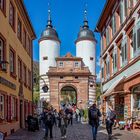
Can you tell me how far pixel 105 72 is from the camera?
3806cm

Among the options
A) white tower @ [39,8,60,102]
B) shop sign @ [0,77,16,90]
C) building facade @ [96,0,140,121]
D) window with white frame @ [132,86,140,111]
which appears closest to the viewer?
shop sign @ [0,77,16,90]

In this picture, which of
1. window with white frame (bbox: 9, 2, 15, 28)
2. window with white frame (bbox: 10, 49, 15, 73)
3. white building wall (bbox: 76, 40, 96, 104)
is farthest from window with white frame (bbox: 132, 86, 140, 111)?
white building wall (bbox: 76, 40, 96, 104)

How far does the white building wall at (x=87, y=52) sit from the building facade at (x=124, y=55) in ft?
109

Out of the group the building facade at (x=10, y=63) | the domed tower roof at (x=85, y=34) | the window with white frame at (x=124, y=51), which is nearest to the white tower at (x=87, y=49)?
the domed tower roof at (x=85, y=34)

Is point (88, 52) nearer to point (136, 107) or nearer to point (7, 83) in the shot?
point (136, 107)

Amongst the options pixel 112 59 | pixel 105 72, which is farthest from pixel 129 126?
pixel 105 72

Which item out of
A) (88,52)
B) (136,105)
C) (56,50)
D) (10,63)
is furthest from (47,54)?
(136,105)

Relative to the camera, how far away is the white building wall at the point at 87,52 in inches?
2692

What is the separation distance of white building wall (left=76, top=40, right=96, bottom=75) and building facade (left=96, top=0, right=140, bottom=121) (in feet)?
109

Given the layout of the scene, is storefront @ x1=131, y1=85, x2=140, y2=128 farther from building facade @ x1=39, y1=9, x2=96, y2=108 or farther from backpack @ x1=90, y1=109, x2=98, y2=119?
building facade @ x1=39, y1=9, x2=96, y2=108

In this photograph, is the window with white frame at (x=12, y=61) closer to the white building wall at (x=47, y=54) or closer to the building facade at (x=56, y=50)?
the building facade at (x=56, y=50)

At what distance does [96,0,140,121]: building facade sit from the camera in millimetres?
23109

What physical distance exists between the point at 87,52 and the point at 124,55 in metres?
42.1

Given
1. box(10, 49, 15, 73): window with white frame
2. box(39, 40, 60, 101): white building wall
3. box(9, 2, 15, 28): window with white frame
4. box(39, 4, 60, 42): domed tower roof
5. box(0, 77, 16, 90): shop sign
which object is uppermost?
box(39, 4, 60, 42): domed tower roof
